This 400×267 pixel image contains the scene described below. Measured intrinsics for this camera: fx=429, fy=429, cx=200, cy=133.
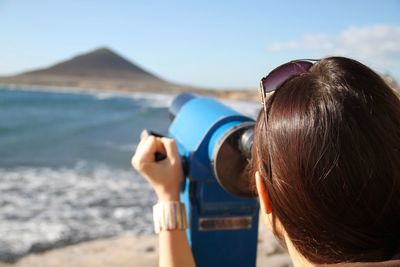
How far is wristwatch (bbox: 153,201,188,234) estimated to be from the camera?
39.4 inches

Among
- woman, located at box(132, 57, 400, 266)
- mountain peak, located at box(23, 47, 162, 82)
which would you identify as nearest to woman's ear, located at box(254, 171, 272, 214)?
woman, located at box(132, 57, 400, 266)

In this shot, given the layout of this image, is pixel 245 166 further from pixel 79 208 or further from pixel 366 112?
pixel 79 208

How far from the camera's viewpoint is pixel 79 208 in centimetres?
444

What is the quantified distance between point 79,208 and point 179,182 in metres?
3.67

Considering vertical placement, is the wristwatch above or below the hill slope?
below

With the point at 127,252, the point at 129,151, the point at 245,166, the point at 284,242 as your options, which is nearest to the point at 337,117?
the point at 284,242

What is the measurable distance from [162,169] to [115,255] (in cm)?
235

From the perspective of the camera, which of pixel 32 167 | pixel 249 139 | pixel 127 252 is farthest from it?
pixel 32 167

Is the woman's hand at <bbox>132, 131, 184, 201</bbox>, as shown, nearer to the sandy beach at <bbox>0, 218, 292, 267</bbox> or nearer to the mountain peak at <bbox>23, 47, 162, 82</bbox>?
the sandy beach at <bbox>0, 218, 292, 267</bbox>

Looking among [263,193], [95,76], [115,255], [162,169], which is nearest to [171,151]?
[162,169]

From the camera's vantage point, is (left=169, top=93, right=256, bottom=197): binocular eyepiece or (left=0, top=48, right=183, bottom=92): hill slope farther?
(left=0, top=48, right=183, bottom=92): hill slope

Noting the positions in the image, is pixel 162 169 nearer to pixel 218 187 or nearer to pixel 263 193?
pixel 218 187

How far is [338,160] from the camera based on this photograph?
63cm

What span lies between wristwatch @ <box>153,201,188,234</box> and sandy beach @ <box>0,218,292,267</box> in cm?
193
